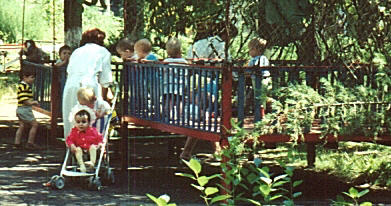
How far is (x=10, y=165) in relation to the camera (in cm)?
1244

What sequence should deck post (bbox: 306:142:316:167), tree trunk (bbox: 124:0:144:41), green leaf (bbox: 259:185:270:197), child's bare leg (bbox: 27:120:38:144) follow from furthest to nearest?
tree trunk (bbox: 124:0:144:41)
child's bare leg (bbox: 27:120:38:144)
deck post (bbox: 306:142:316:167)
green leaf (bbox: 259:185:270:197)

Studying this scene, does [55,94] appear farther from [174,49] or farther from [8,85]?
[8,85]

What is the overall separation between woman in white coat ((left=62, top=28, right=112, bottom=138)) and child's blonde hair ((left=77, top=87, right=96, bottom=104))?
0.33 meters

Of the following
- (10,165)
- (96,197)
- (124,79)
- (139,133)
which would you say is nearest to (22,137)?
(139,133)

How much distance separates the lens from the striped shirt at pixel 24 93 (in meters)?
14.6

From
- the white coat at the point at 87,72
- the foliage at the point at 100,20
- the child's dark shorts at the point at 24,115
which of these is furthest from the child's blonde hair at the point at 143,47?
the foliage at the point at 100,20

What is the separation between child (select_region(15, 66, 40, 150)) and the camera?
565 inches

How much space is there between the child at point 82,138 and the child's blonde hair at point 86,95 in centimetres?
13

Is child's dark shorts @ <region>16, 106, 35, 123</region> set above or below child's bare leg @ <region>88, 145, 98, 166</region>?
above

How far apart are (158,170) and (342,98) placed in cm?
411

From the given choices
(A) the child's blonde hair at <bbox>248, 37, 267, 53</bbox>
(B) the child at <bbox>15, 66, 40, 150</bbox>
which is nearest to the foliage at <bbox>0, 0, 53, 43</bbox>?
(B) the child at <bbox>15, 66, 40, 150</bbox>

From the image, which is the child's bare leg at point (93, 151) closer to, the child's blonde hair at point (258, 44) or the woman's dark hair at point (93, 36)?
the woman's dark hair at point (93, 36)

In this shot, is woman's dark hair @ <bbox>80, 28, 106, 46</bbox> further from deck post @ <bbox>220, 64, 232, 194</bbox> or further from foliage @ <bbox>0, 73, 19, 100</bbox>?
foliage @ <bbox>0, 73, 19, 100</bbox>

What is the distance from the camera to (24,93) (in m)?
14.6
